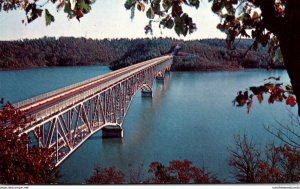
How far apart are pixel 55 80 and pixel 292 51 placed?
1183 cm

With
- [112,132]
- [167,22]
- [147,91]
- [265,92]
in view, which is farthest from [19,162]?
[147,91]

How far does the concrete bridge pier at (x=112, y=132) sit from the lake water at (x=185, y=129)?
22 centimetres

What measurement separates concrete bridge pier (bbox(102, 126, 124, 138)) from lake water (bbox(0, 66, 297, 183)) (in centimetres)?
22

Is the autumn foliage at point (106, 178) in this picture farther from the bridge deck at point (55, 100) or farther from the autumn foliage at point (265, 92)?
the autumn foliage at point (265, 92)

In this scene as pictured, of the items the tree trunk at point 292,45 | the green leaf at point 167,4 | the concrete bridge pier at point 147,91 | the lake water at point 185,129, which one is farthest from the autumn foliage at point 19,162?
the concrete bridge pier at point 147,91

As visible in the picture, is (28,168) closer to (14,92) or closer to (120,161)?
(14,92)

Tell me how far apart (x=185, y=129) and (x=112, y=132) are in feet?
14.3

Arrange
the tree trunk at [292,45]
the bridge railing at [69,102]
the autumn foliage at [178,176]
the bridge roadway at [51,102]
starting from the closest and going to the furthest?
the tree trunk at [292,45] → the autumn foliage at [178,176] → the bridge roadway at [51,102] → the bridge railing at [69,102]

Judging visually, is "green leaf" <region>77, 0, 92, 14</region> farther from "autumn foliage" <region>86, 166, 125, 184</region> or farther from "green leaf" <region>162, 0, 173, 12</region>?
"autumn foliage" <region>86, 166, 125, 184</region>

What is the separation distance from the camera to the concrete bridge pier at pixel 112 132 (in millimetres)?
14561

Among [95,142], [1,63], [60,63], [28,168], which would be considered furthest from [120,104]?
[28,168]

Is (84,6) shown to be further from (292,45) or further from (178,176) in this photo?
(178,176)

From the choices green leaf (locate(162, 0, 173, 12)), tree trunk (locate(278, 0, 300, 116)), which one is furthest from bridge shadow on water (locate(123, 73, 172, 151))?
tree trunk (locate(278, 0, 300, 116))

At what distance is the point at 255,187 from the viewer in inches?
160
